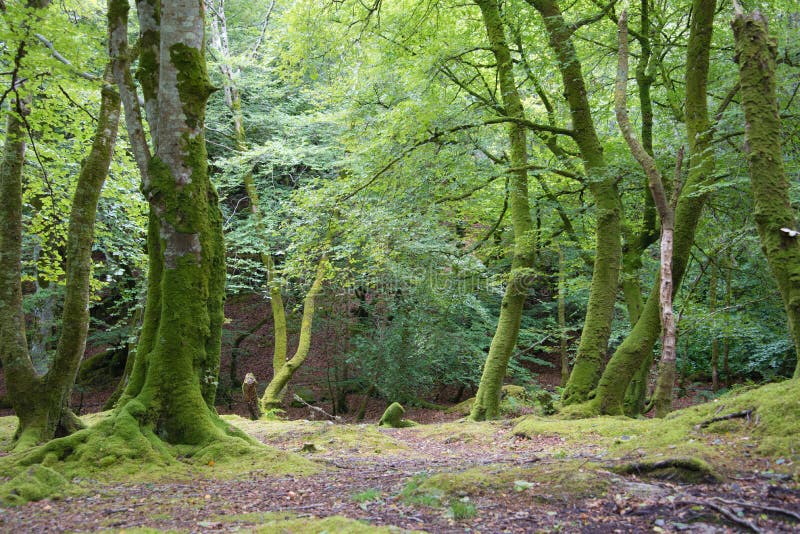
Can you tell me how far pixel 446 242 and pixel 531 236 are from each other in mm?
3415

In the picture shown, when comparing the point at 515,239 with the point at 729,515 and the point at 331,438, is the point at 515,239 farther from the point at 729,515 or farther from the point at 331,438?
the point at 729,515

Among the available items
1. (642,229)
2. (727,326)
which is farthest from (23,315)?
(727,326)

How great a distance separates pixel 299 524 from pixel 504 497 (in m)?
1.31

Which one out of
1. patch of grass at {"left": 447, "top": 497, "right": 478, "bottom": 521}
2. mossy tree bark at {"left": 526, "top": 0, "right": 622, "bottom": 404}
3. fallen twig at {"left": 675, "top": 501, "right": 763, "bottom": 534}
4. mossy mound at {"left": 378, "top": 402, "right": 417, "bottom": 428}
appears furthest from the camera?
mossy mound at {"left": 378, "top": 402, "right": 417, "bottom": 428}

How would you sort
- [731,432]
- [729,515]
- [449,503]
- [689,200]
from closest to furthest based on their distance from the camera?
[729,515] < [449,503] < [731,432] < [689,200]

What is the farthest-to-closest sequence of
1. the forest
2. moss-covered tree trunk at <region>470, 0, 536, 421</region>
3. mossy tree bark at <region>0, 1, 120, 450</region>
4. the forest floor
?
moss-covered tree trunk at <region>470, 0, 536, 421</region>, mossy tree bark at <region>0, 1, 120, 450</region>, the forest, the forest floor

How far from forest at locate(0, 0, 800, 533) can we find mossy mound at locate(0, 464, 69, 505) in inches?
0.9

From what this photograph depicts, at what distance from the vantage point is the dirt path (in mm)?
2887

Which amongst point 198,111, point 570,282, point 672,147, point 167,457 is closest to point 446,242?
point 570,282

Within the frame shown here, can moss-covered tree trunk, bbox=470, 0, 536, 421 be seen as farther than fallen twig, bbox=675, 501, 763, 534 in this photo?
Yes

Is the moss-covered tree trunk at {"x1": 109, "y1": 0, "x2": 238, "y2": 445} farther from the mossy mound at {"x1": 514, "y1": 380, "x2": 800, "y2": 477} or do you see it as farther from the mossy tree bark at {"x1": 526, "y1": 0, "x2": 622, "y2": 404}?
the mossy tree bark at {"x1": 526, "y1": 0, "x2": 622, "y2": 404}

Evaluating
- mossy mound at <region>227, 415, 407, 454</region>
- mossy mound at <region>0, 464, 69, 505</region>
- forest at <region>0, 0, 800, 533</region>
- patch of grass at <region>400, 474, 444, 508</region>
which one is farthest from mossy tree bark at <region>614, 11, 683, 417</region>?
mossy mound at <region>0, 464, 69, 505</region>

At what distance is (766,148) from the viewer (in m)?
4.65

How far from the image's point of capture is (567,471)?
378 cm
